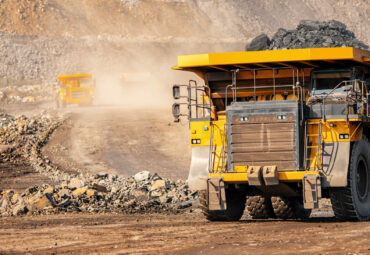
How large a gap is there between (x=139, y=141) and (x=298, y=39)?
12.4 metres

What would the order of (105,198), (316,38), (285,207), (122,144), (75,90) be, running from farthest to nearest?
1. (75,90)
2. (316,38)
3. (122,144)
4. (105,198)
5. (285,207)

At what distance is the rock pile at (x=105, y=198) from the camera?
16.1 m

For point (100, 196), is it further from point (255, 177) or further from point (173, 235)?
point (173, 235)

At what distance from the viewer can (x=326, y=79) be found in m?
13.1

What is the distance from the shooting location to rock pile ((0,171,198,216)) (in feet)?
52.8

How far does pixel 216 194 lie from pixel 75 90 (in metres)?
37.1

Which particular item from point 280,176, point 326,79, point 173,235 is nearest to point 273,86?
point 326,79

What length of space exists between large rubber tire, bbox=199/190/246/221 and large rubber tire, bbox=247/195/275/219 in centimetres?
19

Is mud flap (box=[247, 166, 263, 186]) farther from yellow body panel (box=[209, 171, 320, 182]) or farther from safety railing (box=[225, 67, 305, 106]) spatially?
safety railing (box=[225, 67, 305, 106])

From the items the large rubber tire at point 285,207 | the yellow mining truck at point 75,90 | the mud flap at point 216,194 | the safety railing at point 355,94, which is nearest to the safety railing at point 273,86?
the safety railing at point 355,94

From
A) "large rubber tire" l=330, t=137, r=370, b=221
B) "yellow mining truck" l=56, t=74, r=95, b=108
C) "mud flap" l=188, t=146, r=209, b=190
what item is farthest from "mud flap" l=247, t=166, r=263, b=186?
"yellow mining truck" l=56, t=74, r=95, b=108

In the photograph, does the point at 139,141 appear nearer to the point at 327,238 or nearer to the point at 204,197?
the point at 204,197

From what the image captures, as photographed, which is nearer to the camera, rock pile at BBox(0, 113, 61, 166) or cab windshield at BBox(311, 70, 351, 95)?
cab windshield at BBox(311, 70, 351, 95)

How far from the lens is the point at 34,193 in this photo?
18203 millimetres
